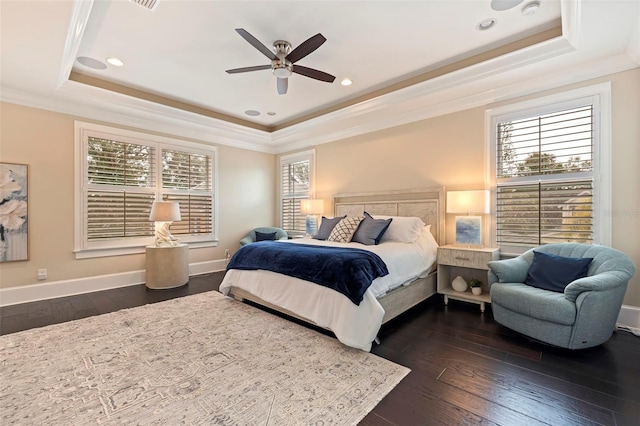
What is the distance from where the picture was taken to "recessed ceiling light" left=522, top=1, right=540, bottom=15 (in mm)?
2496

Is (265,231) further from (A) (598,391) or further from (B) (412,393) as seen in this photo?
(A) (598,391)

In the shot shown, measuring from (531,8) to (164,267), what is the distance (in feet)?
17.9

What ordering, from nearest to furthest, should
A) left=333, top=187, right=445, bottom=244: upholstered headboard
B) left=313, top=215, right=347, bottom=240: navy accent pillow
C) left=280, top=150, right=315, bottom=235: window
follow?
left=333, top=187, right=445, bottom=244: upholstered headboard
left=313, top=215, right=347, bottom=240: navy accent pillow
left=280, top=150, right=315, bottom=235: window

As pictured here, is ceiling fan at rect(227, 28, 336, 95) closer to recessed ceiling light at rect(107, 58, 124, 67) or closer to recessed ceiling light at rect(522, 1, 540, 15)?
recessed ceiling light at rect(107, 58, 124, 67)

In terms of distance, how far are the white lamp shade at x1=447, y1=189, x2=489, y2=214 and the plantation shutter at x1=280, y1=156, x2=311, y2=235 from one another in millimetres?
3178

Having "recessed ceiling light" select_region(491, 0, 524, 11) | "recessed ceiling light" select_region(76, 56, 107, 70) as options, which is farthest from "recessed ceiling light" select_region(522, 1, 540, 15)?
"recessed ceiling light" select_region(76, 56, 107, 70)

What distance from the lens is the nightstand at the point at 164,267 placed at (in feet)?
14.3

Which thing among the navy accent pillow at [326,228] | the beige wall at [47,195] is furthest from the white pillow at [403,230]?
the beige wall at [47,195]

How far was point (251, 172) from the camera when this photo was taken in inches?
250

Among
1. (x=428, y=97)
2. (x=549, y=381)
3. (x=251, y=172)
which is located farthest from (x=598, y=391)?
(x=251, y=172)

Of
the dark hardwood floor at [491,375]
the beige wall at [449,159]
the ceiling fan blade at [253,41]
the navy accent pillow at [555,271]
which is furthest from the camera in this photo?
the beige wall at [449,159]

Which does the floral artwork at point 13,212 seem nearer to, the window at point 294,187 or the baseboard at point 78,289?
the baseboard at point 78,289

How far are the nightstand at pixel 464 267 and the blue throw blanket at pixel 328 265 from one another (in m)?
1.30

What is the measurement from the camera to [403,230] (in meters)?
3.80
